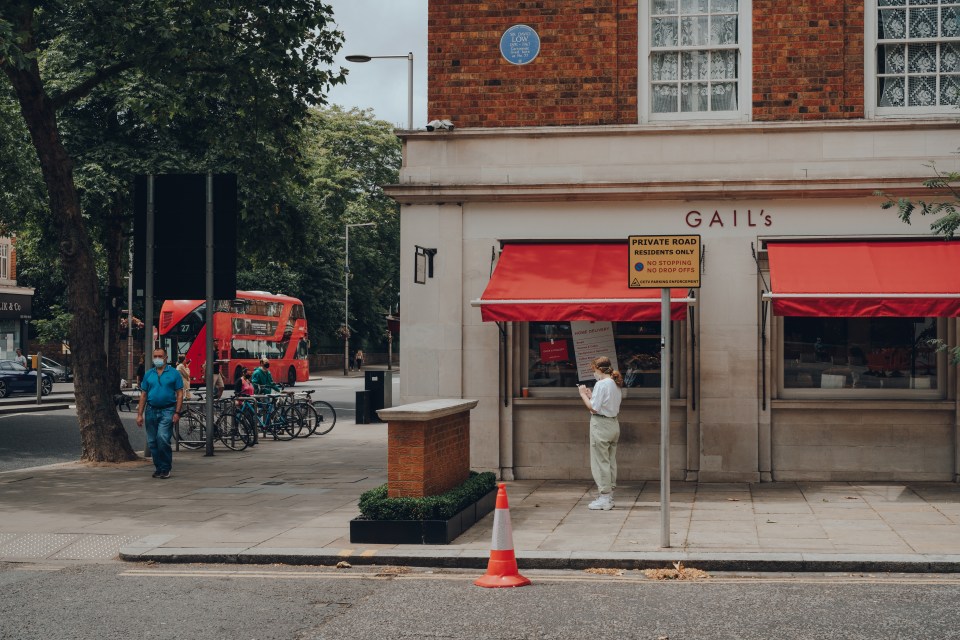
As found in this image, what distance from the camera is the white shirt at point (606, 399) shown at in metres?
11.8

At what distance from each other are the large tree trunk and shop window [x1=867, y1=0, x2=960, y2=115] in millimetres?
11716

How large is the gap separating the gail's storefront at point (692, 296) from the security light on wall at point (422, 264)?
0.04 meters

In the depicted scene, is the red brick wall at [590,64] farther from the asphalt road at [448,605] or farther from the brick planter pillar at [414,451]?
the asphalt road at [448,605]

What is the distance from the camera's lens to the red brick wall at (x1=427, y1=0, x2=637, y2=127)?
14156 millimetres

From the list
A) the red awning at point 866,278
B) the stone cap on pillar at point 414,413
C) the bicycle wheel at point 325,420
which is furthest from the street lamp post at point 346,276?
the stone cap on pillar at point 414,413

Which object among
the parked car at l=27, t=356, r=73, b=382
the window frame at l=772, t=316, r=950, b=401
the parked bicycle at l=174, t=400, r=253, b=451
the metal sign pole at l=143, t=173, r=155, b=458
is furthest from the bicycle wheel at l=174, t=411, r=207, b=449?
the parked car at l=27, t=356, r=73, b=382

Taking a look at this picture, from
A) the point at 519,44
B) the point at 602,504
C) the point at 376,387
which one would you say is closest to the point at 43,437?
the point at 376,387

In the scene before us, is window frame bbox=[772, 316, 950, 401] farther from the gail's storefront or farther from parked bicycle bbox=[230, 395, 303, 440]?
parked bicycle bbox=[230, 395, 303, 440]

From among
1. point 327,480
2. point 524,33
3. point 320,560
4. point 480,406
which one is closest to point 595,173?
point 524,33

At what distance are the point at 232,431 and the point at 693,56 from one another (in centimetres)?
1081

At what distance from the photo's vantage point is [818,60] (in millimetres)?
13719

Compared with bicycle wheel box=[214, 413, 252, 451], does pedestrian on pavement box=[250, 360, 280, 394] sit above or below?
above

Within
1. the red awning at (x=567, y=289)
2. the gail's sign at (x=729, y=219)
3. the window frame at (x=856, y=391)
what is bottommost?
the window frame at (x=856, y=391)

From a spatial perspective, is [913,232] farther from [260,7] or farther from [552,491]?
[260,7]
